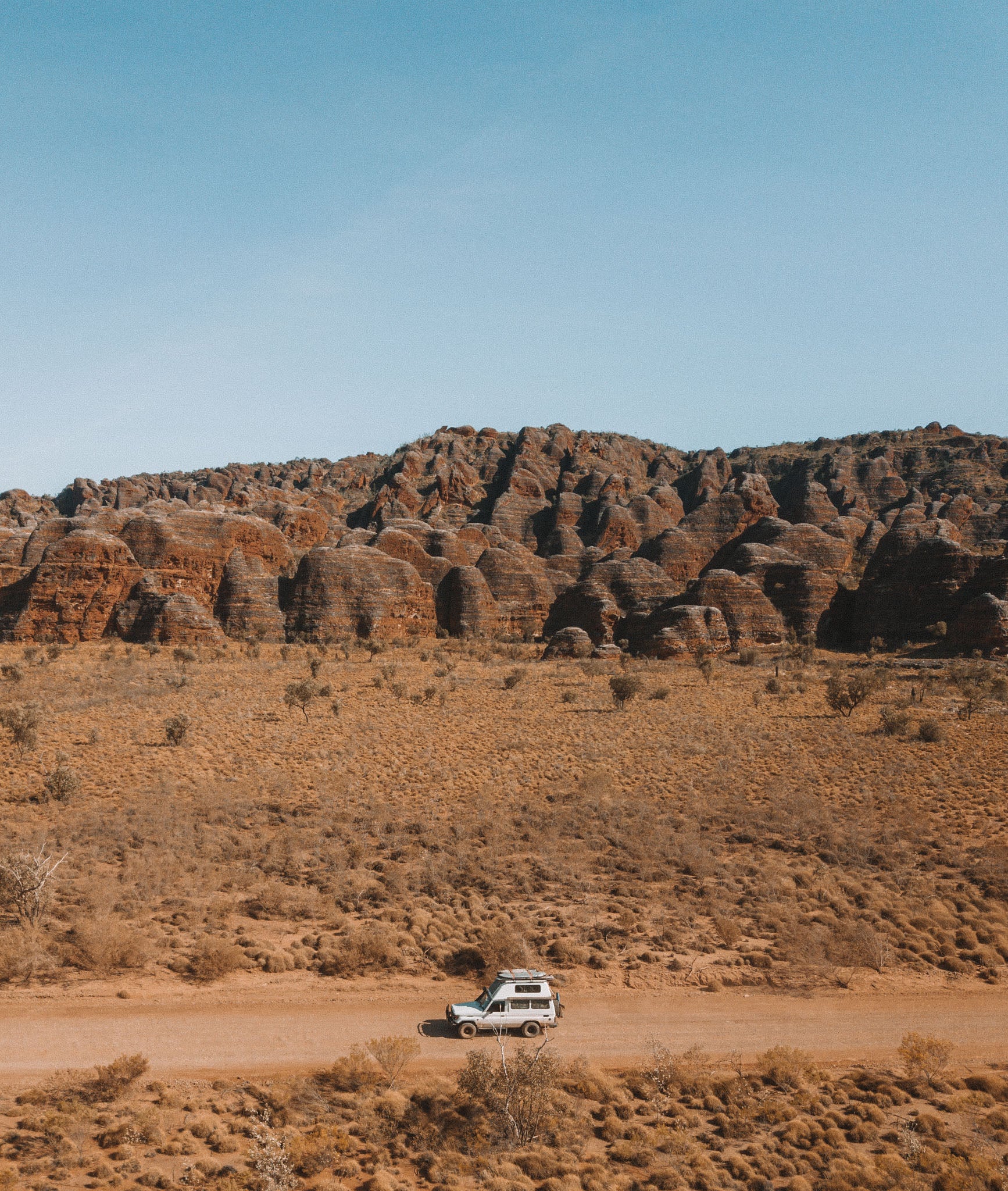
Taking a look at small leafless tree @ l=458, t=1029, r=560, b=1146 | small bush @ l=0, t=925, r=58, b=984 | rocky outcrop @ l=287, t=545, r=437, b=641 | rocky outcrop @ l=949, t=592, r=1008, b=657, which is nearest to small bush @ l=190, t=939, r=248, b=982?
small bush @ l=0, t=925, r=58, b=984

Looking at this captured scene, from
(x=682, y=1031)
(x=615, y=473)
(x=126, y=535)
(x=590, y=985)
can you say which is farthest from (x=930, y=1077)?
(x=615, y=473)

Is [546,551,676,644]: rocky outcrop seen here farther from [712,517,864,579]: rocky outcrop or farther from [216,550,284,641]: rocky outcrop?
[216,550,284,641]: rocky outcrop

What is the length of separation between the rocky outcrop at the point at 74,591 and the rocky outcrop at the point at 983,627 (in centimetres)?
5605

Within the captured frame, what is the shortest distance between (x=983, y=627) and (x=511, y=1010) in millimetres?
44389

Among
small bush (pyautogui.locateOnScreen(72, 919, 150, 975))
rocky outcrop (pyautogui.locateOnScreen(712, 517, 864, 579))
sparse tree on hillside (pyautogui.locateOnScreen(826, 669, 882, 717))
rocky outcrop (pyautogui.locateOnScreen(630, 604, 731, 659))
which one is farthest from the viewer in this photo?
rocky outcrop (pyautogui.locateOnScreen(712, 517, 864, 579))

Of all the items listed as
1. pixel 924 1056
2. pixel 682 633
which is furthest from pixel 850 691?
pixel 924 1056

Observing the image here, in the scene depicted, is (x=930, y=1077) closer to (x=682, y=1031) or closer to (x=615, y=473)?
(x=682, y=1031)

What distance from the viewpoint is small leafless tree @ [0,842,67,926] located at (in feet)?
53.4

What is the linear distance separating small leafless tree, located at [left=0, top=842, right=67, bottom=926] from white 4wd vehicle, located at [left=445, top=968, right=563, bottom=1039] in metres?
8.94

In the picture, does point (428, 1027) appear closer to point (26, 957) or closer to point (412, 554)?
point (26, 957)

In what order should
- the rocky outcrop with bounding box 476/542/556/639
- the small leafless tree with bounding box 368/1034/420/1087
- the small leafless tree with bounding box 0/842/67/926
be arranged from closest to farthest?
the small leafless tree with bounding box 368/1034/420/1087
the small leafless tree with bounding box 0/842/67/926
the rocky outcrop with bounding box 476/542/556/639

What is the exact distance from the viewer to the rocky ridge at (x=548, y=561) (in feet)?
177

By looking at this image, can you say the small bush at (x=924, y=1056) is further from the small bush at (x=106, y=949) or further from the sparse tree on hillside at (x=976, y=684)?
the sparse tree on hillside at (x=976, y=684)

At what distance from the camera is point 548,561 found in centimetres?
8000
